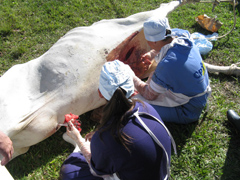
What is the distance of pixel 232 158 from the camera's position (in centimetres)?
269

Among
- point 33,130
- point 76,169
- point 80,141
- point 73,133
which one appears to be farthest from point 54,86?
point 76,169

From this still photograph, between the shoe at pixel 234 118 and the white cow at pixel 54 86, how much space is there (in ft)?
5.37

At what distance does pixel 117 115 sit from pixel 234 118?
6.78ft

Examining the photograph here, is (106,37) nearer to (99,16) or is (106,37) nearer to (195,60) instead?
(195,60)

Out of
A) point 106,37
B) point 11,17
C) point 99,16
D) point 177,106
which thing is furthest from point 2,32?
point 177,106

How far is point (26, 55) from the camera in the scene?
374 cm

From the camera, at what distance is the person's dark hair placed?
4.73 ft

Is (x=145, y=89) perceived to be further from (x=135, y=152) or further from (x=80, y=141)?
(x=135, y=152)

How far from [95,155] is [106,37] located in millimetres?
1745

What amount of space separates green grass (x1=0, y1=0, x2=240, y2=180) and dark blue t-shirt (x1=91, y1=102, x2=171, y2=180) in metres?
1.13

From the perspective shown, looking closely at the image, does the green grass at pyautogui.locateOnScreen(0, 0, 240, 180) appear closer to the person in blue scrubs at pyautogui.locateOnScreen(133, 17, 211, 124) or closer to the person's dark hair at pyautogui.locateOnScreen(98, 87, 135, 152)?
the person in blue scrubs at pyautogui.locateOnScreen(133, 17, 211, 124)

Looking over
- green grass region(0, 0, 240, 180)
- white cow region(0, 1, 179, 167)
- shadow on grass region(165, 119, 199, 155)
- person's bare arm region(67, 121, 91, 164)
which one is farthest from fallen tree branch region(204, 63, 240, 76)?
person's bare arm region(67, 121, 91, 164)

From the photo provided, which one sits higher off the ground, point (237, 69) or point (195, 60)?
point (195, 60)

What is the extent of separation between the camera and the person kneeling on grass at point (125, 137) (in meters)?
1.46
